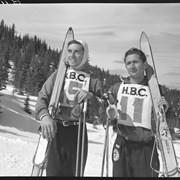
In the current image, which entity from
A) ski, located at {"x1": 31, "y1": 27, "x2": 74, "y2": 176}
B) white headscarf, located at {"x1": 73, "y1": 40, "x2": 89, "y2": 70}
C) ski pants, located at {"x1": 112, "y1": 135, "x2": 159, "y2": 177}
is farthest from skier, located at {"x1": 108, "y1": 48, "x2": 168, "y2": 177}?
ski, located at {"x1": 31, "y1": 27, "x2": 74, "y2": 176}

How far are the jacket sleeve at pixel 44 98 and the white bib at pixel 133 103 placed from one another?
553 millimetres

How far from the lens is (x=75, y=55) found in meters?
2.21

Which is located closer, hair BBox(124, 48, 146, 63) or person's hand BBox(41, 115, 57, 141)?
person's hand BBox(41, 115, 57, 141)

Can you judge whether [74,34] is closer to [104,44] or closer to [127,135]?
[104,44]

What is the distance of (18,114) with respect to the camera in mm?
2402

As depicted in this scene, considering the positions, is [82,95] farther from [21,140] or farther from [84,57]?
[21,140]

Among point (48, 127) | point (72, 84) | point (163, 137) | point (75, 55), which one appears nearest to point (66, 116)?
point (48, 127)

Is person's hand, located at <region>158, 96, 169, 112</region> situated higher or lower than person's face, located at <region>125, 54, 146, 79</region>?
lower

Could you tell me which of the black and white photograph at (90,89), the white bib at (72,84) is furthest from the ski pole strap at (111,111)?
the white bib at (72,84)

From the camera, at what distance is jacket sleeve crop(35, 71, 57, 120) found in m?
2.08

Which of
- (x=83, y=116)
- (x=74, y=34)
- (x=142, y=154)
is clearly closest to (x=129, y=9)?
(x=74, y=34)

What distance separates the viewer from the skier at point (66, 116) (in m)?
2.09

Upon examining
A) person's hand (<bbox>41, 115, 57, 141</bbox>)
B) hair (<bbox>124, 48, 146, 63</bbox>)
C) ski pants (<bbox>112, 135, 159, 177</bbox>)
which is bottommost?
ski pants (<bbox>112, 135, 159, 177</bbox>)

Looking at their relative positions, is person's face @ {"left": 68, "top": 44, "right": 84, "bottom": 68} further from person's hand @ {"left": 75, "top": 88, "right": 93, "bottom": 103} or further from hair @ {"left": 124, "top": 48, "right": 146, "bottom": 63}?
hair @ {"left": 124, "top": 48, "right": 146, "bottom": 63}
